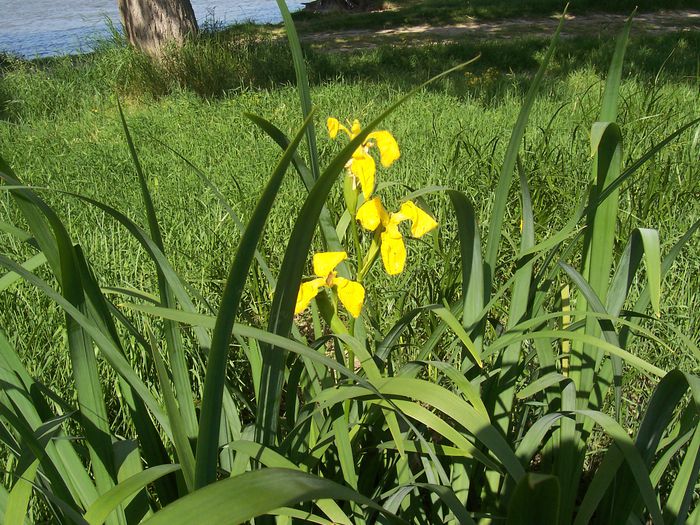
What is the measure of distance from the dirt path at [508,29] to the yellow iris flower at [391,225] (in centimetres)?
801

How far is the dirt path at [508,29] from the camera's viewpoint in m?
8.99

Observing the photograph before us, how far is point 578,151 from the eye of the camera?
2936 millimetres

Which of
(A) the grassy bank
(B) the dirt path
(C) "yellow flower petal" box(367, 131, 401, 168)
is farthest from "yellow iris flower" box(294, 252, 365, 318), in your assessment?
(B) the dirt path

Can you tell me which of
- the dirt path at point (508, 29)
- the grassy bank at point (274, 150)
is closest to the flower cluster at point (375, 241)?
the grassy bank at point (274, 150)

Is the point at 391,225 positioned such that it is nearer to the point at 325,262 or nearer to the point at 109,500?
the point at 325,262

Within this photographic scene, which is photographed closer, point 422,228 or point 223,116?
point 422,228

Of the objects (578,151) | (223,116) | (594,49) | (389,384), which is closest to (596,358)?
(389,384)

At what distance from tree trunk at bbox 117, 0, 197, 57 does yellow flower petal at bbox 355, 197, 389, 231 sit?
504 cm

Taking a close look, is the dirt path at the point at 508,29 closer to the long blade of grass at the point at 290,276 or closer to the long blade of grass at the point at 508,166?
the long blade of grass at the point at 508,166

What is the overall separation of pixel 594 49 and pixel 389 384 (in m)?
6.80

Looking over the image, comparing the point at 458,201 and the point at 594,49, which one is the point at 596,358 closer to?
the point at 458,201

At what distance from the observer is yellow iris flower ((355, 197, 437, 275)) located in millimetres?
932

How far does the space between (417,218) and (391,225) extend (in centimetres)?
4

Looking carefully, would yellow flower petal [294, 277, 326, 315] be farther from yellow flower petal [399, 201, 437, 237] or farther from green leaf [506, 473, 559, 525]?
green leaf [506, 473, 559, 525]
